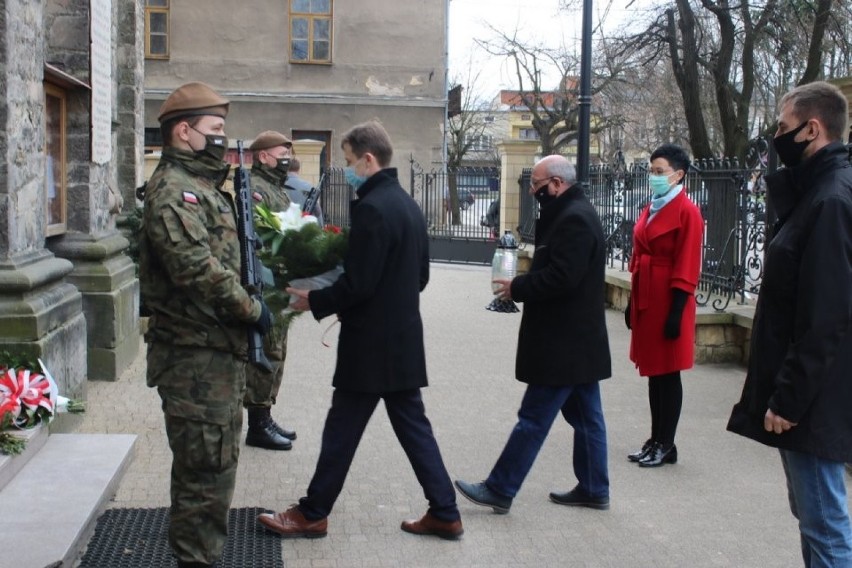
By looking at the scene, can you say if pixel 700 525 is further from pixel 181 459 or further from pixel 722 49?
pixel 722 49

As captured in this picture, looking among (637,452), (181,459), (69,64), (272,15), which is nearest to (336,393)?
(181,459)

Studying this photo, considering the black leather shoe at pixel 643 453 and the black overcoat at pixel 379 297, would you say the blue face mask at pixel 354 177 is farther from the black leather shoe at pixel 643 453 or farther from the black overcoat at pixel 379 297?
the black leather shoe at pixel 643 453

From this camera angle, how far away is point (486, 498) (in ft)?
17.7

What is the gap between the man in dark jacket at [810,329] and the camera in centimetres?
338

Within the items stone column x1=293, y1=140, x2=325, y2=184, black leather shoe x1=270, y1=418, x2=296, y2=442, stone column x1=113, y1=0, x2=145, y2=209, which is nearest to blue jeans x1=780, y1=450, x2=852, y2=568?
black leather shoe x1=270, y1=418, x2=296, y2=442

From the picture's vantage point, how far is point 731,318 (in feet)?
31.8

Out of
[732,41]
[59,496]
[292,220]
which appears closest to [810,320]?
[292,220]

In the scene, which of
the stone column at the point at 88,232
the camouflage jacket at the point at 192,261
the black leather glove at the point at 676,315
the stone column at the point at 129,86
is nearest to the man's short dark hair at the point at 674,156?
the black leather glove at the point at 676,315

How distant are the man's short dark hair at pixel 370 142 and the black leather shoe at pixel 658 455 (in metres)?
2.64

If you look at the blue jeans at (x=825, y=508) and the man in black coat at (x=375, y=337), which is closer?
the blue jeans at (x=825, y=508)

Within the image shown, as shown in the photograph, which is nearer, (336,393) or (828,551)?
(828,551)

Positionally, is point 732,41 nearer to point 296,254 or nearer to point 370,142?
point 370,142

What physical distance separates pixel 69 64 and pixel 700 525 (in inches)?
227

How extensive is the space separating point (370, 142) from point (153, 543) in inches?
82.4
